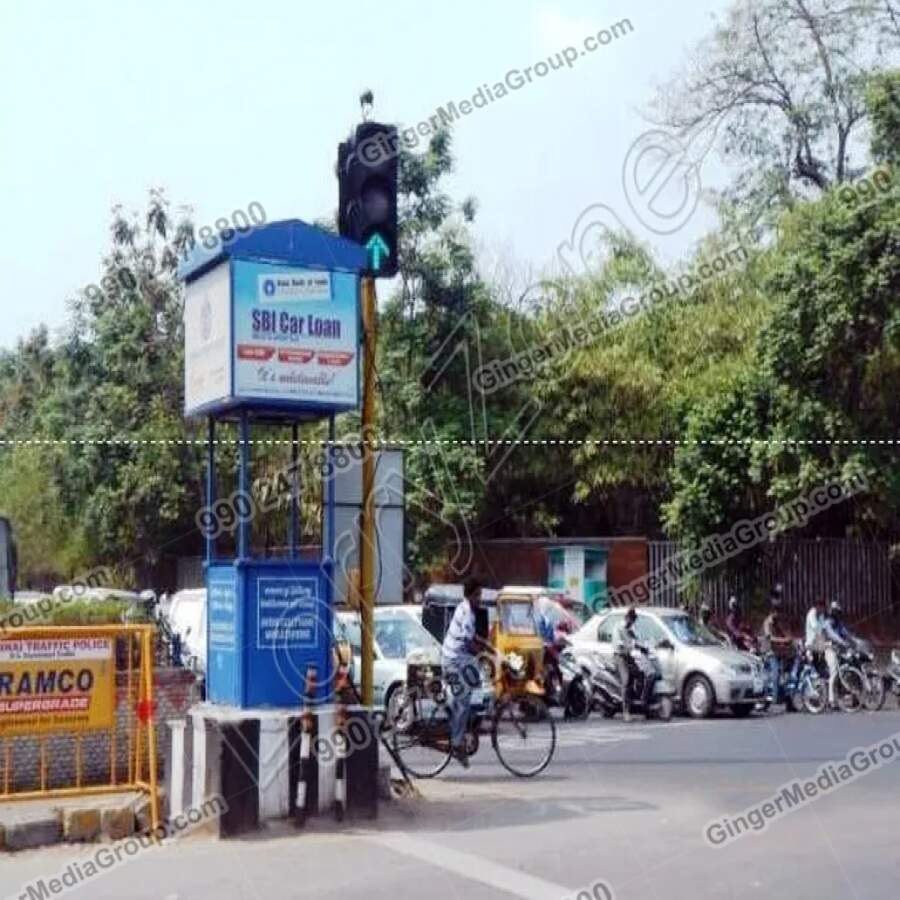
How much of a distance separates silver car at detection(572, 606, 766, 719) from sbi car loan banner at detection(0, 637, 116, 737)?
11406 mm

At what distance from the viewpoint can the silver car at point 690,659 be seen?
2148 cm

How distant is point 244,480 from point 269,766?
2.05 m

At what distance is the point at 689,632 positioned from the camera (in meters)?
22.5

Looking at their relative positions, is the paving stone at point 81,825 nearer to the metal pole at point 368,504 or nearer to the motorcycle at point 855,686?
the metal pole at point 368,504

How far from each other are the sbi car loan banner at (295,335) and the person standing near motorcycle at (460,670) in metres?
3.06

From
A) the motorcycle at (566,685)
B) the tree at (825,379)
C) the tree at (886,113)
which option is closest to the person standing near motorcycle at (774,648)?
the motorcycle at (566,685)

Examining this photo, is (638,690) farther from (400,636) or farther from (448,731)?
(448,731)

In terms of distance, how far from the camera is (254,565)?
10961mm

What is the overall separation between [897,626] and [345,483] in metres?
18.1

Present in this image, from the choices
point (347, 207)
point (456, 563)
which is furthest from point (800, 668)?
point (347, 207)

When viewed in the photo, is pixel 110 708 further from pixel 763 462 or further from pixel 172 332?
pixel 172 332

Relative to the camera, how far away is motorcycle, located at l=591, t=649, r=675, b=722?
69.6 ft

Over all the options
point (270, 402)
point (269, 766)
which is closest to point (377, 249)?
point (270, 402)

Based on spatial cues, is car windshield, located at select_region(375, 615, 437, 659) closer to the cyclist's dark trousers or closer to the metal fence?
the cyclist's dark trousers
